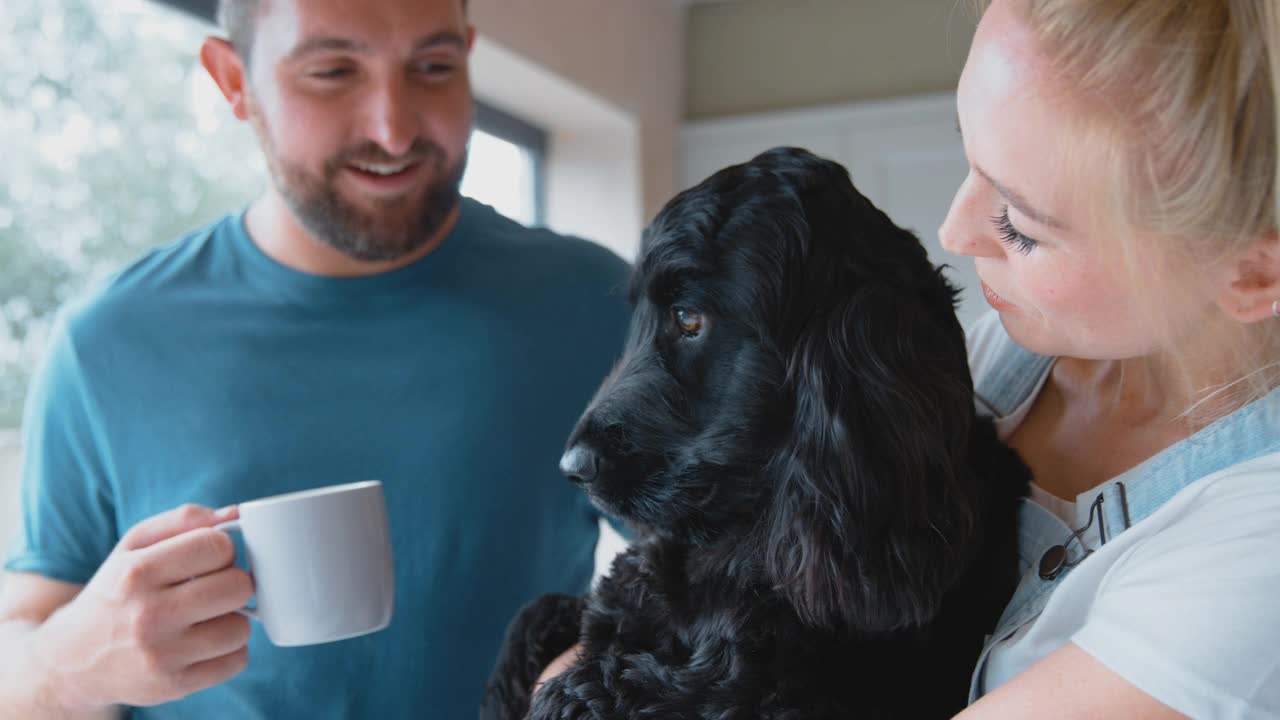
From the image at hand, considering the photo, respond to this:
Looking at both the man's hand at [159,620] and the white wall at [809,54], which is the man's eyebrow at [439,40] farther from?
the white wall at [809,54]

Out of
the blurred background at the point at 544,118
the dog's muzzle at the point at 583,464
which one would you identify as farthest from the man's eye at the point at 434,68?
the dog's muzzle at the point at 583,464

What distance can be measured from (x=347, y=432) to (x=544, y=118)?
11.4 feet

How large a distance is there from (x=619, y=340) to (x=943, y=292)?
0.63 meters

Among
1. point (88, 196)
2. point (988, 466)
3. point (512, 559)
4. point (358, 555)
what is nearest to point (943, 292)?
point (988, 466)

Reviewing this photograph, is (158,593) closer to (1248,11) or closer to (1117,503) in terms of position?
(1117,503)

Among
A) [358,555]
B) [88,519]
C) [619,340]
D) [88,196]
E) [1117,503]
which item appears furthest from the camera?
[88,196]

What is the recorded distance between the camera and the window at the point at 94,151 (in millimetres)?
2035

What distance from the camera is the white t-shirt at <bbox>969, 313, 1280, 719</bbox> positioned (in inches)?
24.2

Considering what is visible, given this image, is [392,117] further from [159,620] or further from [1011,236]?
[1011,236]

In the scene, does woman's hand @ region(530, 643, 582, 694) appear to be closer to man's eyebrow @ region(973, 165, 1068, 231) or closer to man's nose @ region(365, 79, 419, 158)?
man's eyebrow @ region(973, 165, 1068, 231)

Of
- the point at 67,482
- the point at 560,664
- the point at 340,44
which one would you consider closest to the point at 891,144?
the point at 340,44

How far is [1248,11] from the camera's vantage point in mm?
640

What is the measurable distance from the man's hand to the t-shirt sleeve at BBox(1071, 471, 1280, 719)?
27.6 inches

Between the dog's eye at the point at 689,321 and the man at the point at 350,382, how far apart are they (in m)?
0.50
